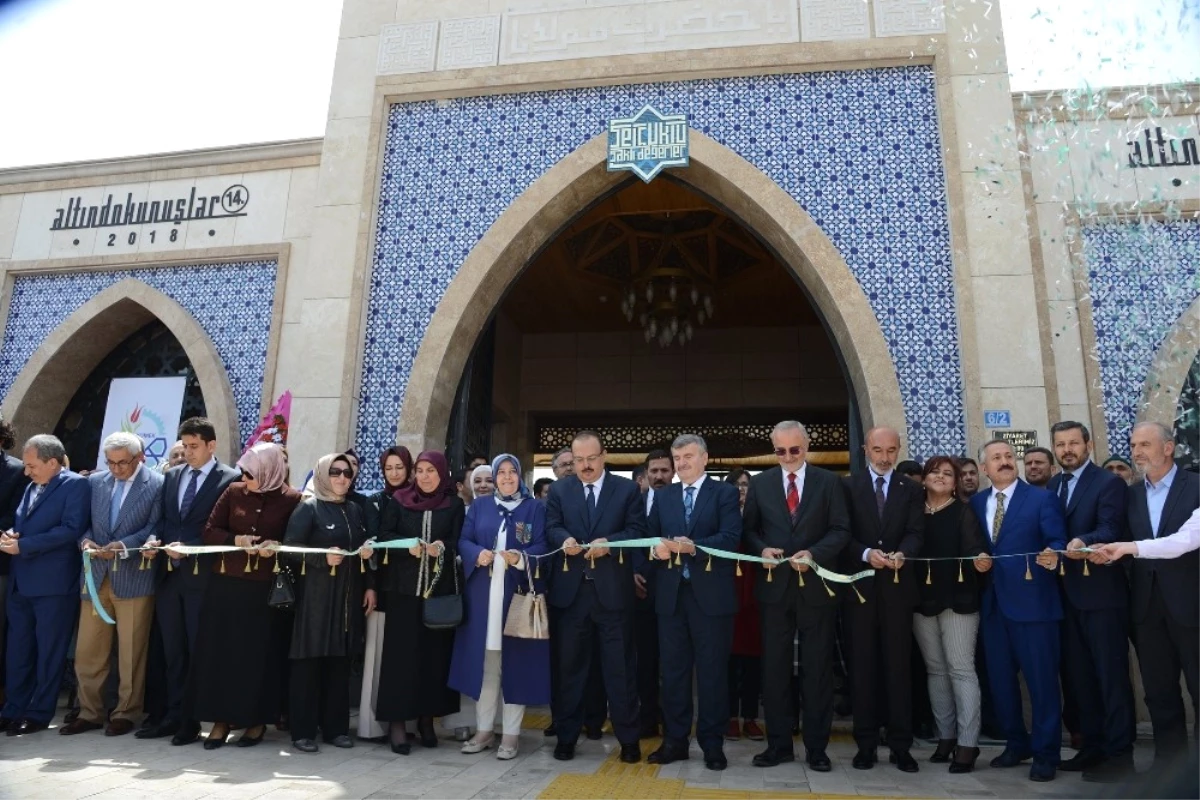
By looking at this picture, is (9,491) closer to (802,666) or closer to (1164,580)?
(802,666)

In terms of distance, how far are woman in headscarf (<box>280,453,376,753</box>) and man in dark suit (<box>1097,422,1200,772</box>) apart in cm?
316

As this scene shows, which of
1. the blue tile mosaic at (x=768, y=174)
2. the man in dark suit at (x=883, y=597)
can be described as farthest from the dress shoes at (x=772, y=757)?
the blue tile mosaic at (x=768, y=174)

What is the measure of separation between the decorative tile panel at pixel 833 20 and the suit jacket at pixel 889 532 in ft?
12.2

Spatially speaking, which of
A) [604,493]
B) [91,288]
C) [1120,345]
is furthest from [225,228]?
[1120,345]

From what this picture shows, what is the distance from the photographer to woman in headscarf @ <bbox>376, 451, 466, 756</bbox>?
3.58m

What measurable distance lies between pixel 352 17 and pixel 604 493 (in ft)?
16.3

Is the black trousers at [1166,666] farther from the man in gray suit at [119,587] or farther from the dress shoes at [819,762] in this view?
the man in gray suit at [119,587]

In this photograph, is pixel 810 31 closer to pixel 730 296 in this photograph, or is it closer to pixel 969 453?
pixel 969 453

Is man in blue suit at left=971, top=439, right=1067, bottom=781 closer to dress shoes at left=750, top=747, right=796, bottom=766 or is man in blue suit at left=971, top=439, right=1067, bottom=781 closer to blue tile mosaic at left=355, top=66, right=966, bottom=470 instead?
dress shoes at left=750, top=747, right=796, bottom=766

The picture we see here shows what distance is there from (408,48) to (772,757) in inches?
223

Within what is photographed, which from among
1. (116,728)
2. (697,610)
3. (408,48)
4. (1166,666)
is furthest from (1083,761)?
(408,48)

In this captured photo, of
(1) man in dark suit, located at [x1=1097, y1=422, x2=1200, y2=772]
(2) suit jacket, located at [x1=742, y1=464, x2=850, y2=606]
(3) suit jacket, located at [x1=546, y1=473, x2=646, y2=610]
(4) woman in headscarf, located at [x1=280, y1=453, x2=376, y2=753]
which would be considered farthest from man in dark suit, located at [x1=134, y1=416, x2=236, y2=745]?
(1) man in dark suit, located at [x1=1097, y1=422, x2=1200, y2=772]

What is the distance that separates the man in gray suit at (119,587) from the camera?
3869mm

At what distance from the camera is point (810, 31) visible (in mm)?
5883
